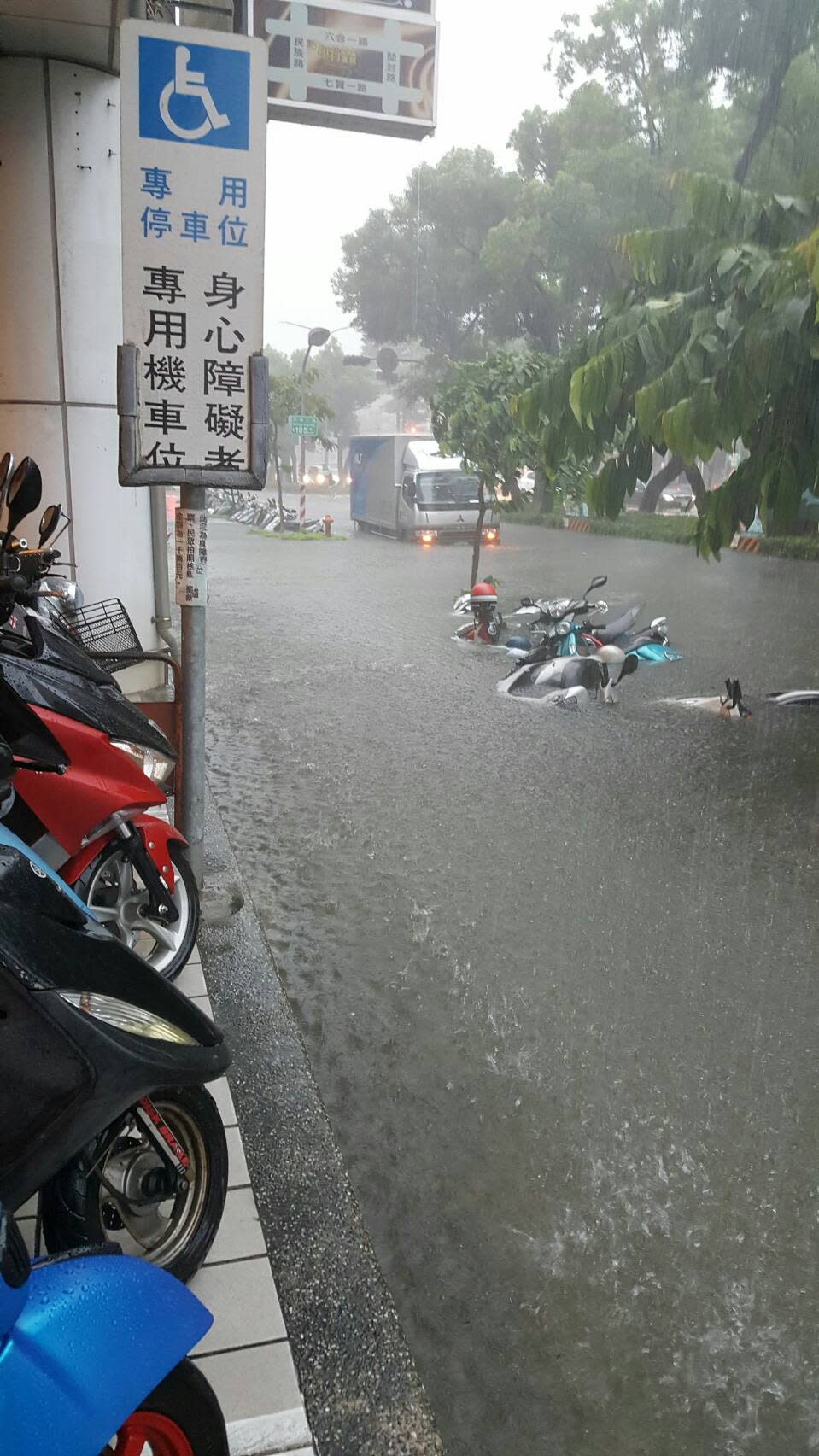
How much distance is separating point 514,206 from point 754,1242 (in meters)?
12.2

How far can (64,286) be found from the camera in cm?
563

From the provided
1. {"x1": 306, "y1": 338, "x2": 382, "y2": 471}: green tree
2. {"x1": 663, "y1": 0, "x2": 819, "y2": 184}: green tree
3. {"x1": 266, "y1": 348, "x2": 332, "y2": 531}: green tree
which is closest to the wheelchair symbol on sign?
{"x1": 663, "y1": 0, "x2": 819, "y2": 184}: green tree

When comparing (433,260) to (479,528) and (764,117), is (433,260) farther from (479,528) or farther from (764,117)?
(764,117)

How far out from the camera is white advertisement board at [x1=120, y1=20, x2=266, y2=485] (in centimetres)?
287

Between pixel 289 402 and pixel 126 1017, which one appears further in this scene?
pixel 289 402

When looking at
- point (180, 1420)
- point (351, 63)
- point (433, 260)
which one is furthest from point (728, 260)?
point (433, 260)

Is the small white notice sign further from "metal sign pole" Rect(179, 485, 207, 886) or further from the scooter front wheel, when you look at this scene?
the scooter front wheel

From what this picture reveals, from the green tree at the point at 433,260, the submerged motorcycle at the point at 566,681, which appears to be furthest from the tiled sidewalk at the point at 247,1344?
the green tree at the point at 433,260

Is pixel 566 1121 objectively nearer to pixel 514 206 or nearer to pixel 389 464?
pixel 514 206

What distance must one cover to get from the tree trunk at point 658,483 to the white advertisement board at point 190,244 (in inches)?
254

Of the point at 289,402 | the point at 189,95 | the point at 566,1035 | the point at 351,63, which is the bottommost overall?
the point at 566,1035

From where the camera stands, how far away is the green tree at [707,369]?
536 cm

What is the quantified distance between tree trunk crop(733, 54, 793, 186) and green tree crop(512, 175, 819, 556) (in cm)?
133

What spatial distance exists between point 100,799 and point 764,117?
6769 mm
